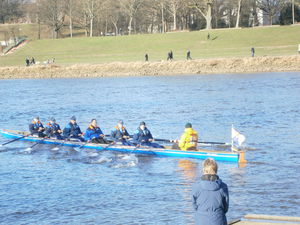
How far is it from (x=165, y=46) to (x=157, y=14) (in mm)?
30067

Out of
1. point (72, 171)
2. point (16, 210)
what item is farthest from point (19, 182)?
point (16, 210)

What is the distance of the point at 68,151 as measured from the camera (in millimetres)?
29812

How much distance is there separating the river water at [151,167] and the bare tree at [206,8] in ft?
153

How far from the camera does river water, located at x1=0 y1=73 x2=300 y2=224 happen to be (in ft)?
61.2

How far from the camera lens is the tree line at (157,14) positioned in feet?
358

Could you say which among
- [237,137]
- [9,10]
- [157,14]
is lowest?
[237,137]

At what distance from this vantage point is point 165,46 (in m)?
91.7

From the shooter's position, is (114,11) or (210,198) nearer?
(210,198)

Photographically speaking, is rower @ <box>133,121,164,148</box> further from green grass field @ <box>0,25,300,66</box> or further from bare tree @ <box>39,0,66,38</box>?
bare tree @ <box>39,0,66,38</box>

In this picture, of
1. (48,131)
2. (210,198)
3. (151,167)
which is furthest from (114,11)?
(210,198)

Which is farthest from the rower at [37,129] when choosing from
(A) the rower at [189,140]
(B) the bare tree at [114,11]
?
(B) the bare tree at [114,11]

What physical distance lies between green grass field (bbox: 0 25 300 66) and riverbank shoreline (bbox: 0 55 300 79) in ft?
15.8

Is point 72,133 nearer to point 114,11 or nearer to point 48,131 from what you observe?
point 48,131

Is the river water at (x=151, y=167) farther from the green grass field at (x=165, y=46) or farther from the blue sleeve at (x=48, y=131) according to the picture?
the green grass field at (x=165, y=46)
